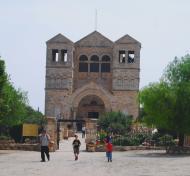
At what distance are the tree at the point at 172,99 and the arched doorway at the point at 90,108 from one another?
170 feet

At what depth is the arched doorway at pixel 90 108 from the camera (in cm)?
8912

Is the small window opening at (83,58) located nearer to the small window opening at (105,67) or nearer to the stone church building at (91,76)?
the stone church building at (91,76)

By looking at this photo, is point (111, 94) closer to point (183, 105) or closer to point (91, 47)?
point (91, 47)

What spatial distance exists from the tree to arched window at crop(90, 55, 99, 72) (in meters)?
52.8

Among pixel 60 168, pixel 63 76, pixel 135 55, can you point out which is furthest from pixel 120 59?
pixel 60 168

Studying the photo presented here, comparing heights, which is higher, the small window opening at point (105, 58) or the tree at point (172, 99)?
the small window opening at point (105, 58)

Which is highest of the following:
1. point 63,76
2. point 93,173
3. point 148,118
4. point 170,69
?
point 63,76

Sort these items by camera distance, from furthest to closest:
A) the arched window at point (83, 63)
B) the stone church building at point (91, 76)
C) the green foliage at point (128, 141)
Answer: the arched window at point (83, 63) < the stone church building at point (91, 76) < the green foliage at point (128, 141)

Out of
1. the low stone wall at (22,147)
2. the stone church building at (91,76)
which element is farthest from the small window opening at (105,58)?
the low stone wall at (22,147)

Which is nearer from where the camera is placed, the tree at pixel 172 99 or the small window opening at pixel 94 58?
the tree at pixel 172 99

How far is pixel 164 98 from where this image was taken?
35.6 metres

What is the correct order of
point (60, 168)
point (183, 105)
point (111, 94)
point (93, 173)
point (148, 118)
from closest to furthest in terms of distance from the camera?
point (93, 173) → point (60, 168) → point (183, 105) → point (148, 118) → point (111, 94)

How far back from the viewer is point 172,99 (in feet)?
116

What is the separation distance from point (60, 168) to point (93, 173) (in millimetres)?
2441
